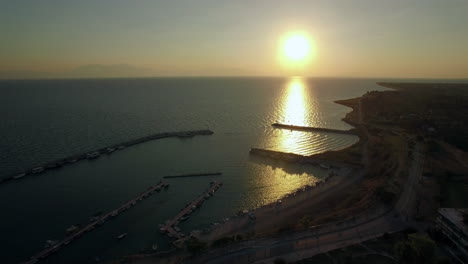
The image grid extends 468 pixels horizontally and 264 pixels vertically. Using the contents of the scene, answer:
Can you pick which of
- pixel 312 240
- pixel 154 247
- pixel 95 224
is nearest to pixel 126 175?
pixel 95 224

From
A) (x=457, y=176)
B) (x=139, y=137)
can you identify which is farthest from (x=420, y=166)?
(x=139, y=137)

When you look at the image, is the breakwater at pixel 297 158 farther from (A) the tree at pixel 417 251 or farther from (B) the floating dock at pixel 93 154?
(A) the tree at pixel 417 251

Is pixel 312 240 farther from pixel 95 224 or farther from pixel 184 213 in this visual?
pixel 95 224

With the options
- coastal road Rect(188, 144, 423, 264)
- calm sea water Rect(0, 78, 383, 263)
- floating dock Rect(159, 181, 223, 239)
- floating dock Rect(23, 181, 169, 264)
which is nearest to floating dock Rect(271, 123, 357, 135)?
calm sea water Rect(0, 78, 383, 263)

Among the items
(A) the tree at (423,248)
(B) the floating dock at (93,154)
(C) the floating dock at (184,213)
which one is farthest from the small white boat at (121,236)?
(A) the tree at (423,248)

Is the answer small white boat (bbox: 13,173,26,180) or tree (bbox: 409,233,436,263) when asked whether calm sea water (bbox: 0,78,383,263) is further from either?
tree (bbox: 409,233,436,263)

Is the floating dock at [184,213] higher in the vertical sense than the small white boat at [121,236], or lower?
higher

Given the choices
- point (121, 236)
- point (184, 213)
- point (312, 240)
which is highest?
point (312, 240)
